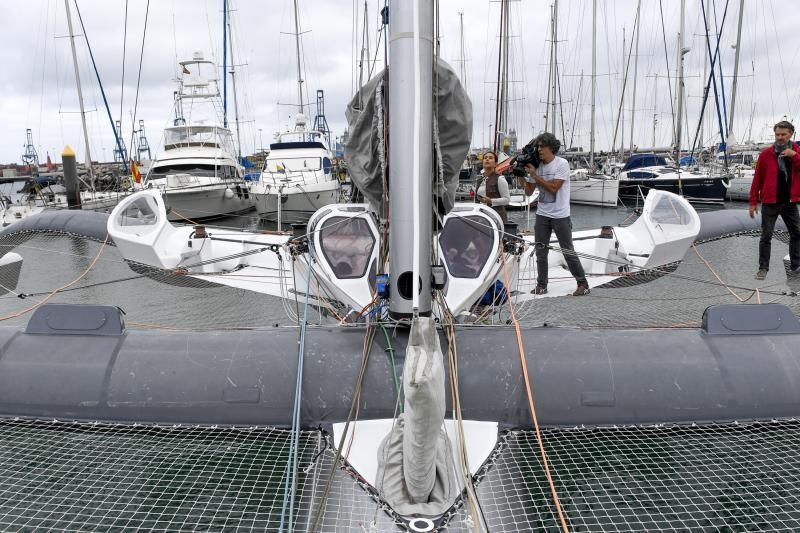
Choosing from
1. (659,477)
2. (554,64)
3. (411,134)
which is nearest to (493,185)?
(411,134)

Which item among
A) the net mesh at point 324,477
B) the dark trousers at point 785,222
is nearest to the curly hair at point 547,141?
the dark trousers at point 785,222

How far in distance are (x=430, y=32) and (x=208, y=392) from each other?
2.22 m

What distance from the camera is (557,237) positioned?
5.05 metres

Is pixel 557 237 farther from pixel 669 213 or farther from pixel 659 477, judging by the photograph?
pixel 659 477

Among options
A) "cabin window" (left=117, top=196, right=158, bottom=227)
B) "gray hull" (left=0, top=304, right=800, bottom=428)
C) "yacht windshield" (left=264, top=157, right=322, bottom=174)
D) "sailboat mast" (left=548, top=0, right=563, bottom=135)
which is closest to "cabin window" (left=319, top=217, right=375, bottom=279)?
"gray hull" (left=0, top=304, right=800, bottom=428)

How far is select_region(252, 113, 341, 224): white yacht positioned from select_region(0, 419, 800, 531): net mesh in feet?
46.6

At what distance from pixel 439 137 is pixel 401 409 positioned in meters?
1.56

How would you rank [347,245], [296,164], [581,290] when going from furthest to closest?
[296,164] < [581,290] < [347,245]

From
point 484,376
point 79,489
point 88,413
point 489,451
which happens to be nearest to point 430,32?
point 484,376

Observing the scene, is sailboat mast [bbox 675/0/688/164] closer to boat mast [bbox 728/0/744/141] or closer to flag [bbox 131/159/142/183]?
boat mast [bbox 728/0/744/141]

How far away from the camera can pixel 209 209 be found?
19.7 m

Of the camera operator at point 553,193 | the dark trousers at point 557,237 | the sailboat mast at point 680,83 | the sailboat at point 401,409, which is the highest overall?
the sailboat mast at point 680,83

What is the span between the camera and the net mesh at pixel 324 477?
268cm

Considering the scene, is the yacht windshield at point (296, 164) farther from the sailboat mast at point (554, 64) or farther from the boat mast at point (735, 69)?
the boat mast at point (735, 69)
